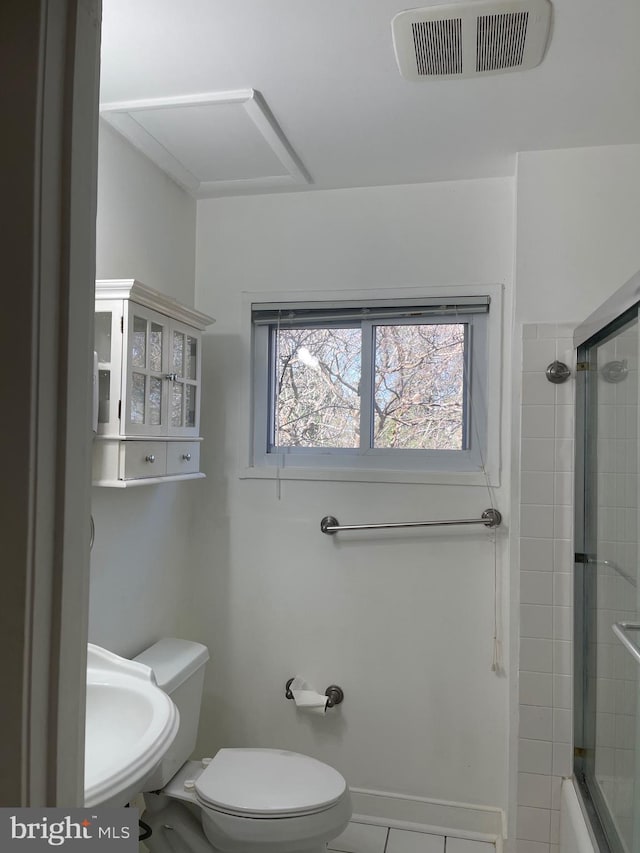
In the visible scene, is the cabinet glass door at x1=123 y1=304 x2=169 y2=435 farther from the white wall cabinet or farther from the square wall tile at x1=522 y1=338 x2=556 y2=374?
the square wall tile at x1=522 y1=338 x2=556 y2=374

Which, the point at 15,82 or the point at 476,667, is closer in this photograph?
the point at 15,82

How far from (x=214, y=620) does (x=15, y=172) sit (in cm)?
206

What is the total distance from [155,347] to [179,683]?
979 mm

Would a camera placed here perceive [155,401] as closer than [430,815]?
Yes

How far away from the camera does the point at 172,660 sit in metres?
1.91

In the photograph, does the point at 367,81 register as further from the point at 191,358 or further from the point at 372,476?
the point at 372,476

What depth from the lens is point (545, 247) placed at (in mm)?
1934

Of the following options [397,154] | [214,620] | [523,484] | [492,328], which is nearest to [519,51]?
[397,154]

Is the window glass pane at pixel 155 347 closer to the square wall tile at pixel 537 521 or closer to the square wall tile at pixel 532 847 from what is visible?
the square wall tile at pixel 537 521

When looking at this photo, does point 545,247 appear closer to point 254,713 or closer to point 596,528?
point 596,528

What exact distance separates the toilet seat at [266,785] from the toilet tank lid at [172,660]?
250 mm

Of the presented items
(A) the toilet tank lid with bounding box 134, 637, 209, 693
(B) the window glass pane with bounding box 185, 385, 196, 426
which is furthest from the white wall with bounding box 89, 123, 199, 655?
(B) the window glass pane with bounding box 185, 385, 196, 426

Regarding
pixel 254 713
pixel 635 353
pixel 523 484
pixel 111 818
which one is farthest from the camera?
pixel 254 713

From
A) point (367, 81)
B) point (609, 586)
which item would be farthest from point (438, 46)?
point (609, 586)
